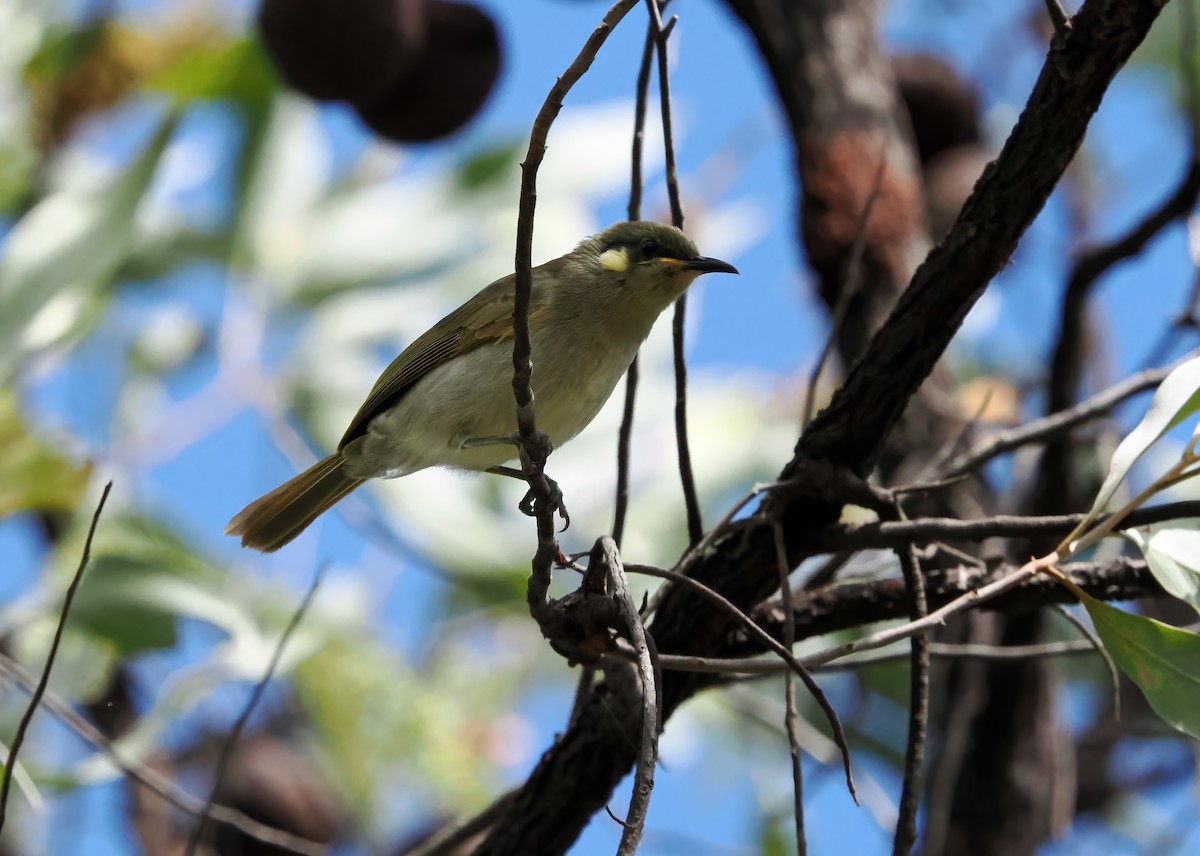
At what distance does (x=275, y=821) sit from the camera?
16.0ft

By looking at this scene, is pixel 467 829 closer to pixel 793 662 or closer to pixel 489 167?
pixel 793 662

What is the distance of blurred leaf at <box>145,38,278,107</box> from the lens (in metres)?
5.43

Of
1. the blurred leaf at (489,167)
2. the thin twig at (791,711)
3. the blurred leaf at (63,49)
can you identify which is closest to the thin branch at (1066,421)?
the thin twig at (791,711)

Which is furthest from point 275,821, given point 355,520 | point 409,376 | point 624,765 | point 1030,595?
point 1030,595

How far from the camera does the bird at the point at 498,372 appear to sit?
3.43 meters

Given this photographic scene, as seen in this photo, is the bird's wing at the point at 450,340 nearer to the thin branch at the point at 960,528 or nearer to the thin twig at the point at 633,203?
the thin twig at the point at 633,203

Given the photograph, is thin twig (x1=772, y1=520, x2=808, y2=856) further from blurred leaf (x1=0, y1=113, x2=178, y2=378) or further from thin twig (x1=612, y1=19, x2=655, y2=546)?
blurred leaf (x1=0, y1=113, x2=178, y2=378)

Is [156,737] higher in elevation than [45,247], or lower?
lower

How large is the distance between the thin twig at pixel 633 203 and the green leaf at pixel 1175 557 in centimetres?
106

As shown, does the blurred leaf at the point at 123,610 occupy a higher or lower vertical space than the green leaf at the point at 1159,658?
higher

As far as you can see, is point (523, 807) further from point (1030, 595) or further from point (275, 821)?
point (275, 821)

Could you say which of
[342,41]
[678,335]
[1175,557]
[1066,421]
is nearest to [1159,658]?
[1175,557]

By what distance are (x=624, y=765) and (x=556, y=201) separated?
13.5 ft

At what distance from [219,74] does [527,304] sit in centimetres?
374
